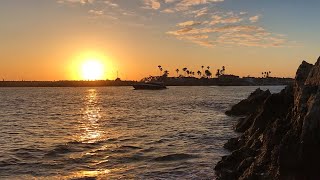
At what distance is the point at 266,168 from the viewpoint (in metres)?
13.6

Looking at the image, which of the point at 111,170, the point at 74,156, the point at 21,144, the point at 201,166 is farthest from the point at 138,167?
the point at 21,144

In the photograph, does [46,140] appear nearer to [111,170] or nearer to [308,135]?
[111,170]

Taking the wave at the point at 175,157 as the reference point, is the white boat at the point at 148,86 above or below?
above

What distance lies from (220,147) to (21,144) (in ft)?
45.3

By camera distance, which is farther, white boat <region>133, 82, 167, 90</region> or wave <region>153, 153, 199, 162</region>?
white boat <region>133, 82, 167, 90</region>

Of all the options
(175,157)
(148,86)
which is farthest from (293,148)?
(148,86)

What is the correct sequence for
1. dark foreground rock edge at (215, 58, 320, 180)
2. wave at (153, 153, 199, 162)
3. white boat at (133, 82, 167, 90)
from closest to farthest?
dark foreground rock edge at (215, 58, 320, 180)
wave at (153, 153, 199, 162)
white boat at (133, 82, 167, 90)

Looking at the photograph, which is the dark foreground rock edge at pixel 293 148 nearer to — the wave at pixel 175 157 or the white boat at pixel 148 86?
the wave at pixel 175 157

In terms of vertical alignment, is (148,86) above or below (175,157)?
above

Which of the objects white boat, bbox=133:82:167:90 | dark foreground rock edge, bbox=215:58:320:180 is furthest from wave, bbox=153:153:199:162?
white boat, bbox=133:82:167:90

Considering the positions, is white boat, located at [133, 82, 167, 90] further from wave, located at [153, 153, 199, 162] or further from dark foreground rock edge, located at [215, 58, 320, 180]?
dark foreground rock edge, located at [215, 58, 320, 180]

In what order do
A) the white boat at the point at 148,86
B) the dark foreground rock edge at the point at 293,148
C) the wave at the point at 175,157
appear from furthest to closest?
the white boat at the point at 148,86, the wave at the point at 175,157, the dark foreground rock edge at the point at 293,148

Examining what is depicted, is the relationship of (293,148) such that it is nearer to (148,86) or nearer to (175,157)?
(175,157)

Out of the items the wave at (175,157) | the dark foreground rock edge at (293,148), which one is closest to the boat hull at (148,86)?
the wave at (175,157)
